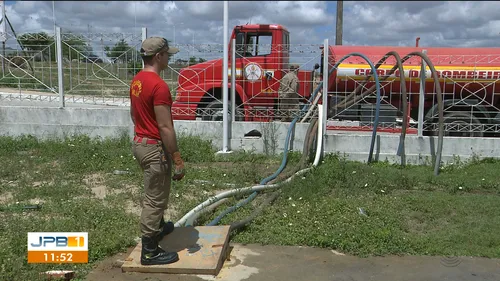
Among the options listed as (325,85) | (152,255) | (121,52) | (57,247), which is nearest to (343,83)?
(325,85)

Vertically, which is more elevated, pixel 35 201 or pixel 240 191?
pixel 240 191

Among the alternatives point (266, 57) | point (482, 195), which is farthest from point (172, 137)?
point (266, 57)

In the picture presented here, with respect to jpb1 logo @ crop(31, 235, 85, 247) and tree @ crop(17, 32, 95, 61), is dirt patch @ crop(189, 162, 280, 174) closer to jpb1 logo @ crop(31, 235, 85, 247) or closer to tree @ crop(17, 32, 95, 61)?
jpb1 logo @ crop(31, 235, 85, 247)

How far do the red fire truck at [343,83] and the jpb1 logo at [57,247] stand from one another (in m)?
4.96

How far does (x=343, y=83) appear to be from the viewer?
29.2 ft

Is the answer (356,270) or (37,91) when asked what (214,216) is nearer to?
(356,270)

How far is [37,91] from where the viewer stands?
935 cm

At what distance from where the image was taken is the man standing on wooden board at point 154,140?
3.47 m

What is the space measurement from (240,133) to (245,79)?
126 cm

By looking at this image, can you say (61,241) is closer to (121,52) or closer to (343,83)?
(121,52)

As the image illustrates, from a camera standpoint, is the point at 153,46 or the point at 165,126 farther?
the point at 153,46

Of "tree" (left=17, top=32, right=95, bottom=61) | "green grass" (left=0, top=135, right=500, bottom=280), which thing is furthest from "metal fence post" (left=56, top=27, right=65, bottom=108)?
"green grass" (left=0, top=135, right=500, bottom=280)

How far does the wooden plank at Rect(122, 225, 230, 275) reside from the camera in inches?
143

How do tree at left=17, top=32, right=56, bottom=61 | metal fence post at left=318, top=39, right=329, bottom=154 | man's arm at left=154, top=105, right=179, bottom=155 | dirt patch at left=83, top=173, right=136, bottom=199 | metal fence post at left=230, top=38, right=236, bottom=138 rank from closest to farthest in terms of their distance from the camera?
1. man's arm at left=154, top=105, right=179, bottom=155
2. dirt patch at left=83, top=173, right=136, bottom=199
3. metal fence post at left=318, top=39, right=329, bottom=154
4. metal fence post at left=230, top=38, right=236, bottom=138
5. tree at left=17, top=32, right=56, bottom=61
